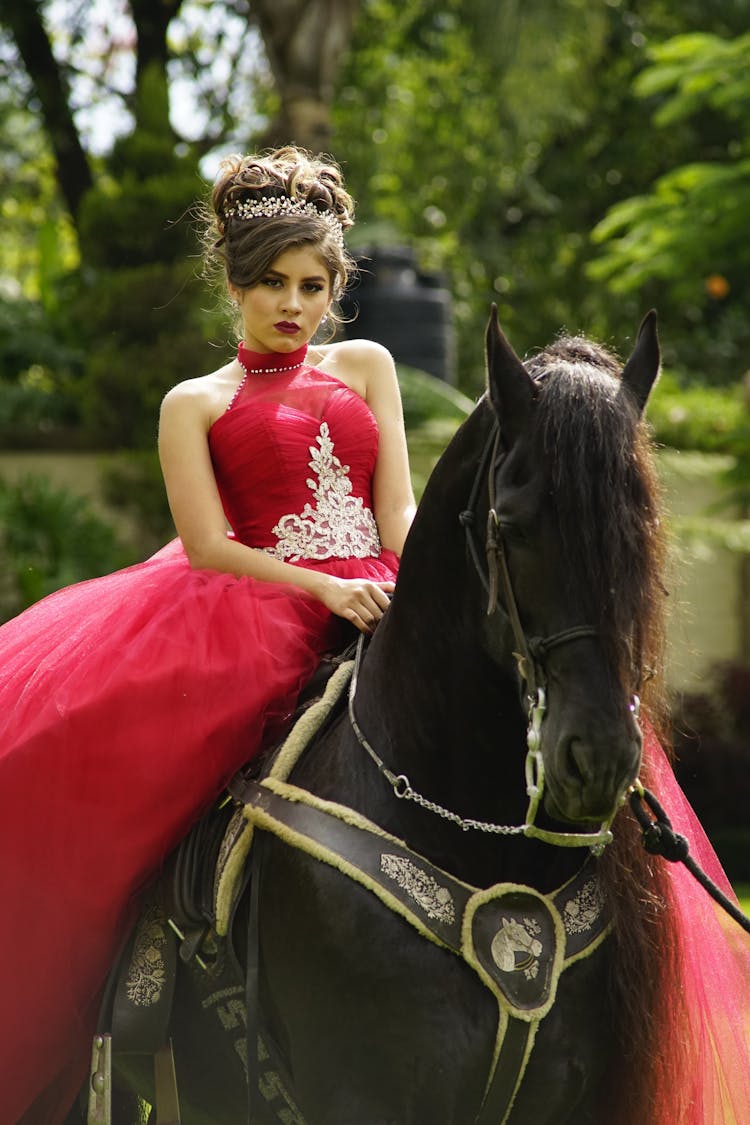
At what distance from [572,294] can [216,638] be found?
2104 cm

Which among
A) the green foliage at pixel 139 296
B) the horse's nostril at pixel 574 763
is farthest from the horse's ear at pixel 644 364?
the green foliage at pixel 139 296

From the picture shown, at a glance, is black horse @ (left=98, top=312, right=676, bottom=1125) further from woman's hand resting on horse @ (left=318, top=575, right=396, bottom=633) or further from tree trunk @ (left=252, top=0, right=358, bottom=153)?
tree trunk @ (left=252, top=0, right=358, bottom=153)

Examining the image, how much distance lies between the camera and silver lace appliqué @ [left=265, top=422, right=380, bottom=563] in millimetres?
3395

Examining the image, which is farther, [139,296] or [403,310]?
[403,310]

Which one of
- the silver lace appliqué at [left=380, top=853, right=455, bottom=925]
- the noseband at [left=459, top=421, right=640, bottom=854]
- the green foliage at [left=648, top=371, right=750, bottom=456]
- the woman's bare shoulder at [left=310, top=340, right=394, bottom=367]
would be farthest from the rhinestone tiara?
the green foliage at [left=648, top=371, right=750, bottom=456]

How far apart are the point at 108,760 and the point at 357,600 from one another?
0.60 metres

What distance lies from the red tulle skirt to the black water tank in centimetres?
1006

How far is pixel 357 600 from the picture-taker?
126 inches

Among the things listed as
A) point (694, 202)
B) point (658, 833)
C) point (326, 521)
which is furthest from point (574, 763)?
point (694, 202)

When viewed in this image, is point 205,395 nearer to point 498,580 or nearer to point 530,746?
point 498,580

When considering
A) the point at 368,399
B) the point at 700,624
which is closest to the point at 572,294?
the point at 700,624

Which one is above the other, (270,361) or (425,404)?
(425,404)

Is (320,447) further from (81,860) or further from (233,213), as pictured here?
(81,860)

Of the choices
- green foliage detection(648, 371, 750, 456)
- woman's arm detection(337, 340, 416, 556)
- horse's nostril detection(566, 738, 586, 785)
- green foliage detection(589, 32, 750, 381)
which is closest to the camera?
horse's nostril detection(566, 738, 586, 785)
